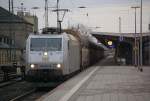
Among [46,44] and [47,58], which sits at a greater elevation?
[46,44]

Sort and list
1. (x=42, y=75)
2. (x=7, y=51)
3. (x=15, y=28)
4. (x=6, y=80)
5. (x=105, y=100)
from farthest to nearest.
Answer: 1. (x=15, y=28)
2. (x=7, y=51)
3. (x=6, y=80)
4. (x=42, y=75)
5. (x=105, y=100)

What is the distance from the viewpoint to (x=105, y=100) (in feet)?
51.9

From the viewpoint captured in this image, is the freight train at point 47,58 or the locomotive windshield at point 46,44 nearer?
the freight train at point 47,58

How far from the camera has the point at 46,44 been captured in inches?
1007

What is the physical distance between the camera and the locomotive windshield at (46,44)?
1003 inches

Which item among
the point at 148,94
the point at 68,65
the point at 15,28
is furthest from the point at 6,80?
the point at 15,28

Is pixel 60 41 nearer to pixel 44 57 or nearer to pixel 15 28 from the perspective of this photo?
pixel 44 57

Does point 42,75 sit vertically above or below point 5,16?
below

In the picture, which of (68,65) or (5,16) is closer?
(68,65)

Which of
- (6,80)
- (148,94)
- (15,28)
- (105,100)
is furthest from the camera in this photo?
(15,28)

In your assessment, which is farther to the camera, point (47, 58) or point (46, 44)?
point (46, 44)

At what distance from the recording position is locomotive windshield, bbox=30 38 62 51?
1003 inches

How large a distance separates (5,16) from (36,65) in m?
56.3

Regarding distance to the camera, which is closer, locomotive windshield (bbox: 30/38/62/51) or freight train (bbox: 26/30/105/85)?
freight train (bbox: 26/30/105/85)
